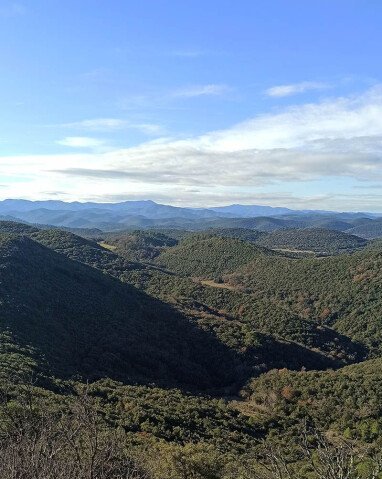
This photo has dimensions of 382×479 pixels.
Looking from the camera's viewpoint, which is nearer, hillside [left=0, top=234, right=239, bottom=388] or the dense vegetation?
the dense vegetation

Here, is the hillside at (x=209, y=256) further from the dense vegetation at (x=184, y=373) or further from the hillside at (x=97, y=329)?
the hillside at (x=97, y=329)

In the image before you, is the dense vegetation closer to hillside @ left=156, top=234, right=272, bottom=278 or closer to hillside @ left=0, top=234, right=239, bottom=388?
hillside @ left=0, top=234, right=239, bottom=388

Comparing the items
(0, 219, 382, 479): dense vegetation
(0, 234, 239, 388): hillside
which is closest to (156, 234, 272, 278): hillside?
(0, 219, 382, 479): dense vegetation

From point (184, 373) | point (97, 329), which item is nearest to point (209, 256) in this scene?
point (97, 329)

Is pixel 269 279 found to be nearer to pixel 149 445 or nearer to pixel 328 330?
pixel 328 330

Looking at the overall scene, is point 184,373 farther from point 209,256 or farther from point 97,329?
point 209,256

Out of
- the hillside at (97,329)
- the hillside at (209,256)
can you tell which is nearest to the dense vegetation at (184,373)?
the hillside at (97,329)

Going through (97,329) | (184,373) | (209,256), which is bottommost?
(184,373)

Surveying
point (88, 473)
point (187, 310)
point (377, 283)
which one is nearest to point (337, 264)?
point (377, 283)
